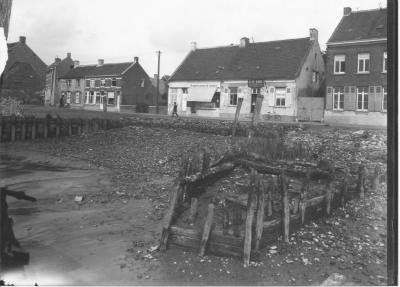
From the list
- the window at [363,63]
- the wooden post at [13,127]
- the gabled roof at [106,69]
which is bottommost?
the wooden post at [13,127]

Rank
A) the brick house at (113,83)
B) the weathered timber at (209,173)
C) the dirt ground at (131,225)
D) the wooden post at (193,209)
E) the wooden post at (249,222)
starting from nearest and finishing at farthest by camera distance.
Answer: the dirt ground at (131,225) → the wooden post at (249,222) → the wooden post at (193,209) → the weathered timber at (209,173) → the brick house at (113,83)

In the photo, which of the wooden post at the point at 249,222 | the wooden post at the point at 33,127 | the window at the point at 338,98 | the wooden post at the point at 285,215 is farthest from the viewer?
the window at the point at 338,98

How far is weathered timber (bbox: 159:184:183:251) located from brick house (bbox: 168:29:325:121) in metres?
15.8

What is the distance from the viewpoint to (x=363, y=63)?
16.1 meters

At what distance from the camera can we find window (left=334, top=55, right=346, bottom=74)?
1900 centimetres

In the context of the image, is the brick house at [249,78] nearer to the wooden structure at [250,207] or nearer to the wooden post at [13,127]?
the wooden structure at [250,207]

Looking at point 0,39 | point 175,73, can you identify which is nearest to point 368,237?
point 0,39

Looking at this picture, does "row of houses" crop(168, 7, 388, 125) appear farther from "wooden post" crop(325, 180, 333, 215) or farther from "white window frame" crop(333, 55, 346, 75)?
"wooden post" crop(325, 180, 333, 215)

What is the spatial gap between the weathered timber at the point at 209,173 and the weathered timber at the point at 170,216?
199 millimetres

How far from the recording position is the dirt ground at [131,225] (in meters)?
4.30

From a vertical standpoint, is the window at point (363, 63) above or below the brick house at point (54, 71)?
above

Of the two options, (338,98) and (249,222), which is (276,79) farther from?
(249,222)

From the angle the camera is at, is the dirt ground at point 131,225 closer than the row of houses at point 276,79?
Yes

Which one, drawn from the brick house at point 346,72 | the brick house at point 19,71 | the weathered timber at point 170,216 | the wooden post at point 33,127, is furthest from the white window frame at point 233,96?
the weathered timber at point 170,216
